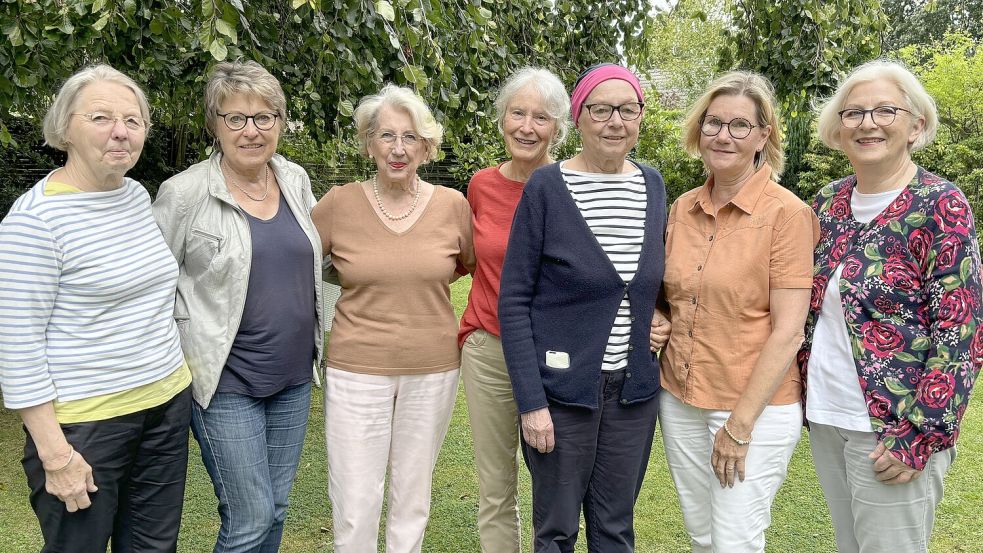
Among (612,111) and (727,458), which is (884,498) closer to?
(727,458)

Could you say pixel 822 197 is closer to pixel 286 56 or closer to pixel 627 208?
pixel 627 208

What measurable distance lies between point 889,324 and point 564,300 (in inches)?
33.5

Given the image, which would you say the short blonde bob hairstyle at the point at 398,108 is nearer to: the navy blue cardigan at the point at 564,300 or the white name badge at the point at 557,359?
the navy blue cardigan at the point at 564,300

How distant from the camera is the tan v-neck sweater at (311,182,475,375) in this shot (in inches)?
91.5

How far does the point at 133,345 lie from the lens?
6.27 ft

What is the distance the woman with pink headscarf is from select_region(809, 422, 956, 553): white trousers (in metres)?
0.55

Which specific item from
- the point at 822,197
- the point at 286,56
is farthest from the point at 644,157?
the point at 822,197

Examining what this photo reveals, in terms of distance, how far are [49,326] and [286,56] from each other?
2169 mm

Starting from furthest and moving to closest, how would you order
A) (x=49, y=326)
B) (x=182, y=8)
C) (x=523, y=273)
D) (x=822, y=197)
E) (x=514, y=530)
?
(x=182, y=8) → (x=514, y=530) → (x=822, y=197) → (x=523, y=273) → (x=49, y=326)

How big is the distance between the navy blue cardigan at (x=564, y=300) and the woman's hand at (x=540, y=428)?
24 millimetres

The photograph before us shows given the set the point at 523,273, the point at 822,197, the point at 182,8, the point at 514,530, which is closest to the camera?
the point at 523,273

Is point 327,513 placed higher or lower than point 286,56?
lower

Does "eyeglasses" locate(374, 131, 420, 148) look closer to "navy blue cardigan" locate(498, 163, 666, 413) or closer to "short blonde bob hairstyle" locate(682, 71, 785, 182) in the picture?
"navy blue cardigan" locate(498, 163, 666, 413)

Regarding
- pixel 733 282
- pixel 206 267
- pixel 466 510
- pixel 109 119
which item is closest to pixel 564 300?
pixel 733 282
